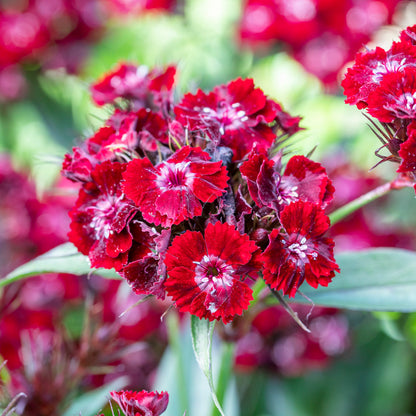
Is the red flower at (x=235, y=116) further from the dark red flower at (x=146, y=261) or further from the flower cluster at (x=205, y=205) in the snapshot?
the dark red flower at (x=146, y=261)

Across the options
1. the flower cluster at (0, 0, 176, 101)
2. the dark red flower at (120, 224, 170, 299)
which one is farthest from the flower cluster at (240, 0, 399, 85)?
the dark red flower at (120, 224, 170, 299)

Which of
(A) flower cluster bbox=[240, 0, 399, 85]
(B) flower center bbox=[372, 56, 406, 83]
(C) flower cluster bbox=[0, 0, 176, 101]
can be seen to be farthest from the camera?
(C) flower cluster bbox=[0, 0, 176, 101]

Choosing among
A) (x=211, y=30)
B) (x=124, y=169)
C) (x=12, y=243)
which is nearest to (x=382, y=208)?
(x=211, y=30)

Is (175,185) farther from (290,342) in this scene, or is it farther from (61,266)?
(290,342)

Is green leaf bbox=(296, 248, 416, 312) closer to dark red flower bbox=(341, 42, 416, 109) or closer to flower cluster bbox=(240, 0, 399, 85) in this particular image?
dark red flower bbox=(341, 42, 416, 109)

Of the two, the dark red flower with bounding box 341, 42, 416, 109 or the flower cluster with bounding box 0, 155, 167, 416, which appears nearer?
the dark red flower with bounding box 341, 42, 416, 109

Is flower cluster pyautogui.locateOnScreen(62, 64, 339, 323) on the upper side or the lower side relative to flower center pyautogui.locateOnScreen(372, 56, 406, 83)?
lower

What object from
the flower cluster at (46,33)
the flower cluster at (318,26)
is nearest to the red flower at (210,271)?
the flower cluster at (318,26)
